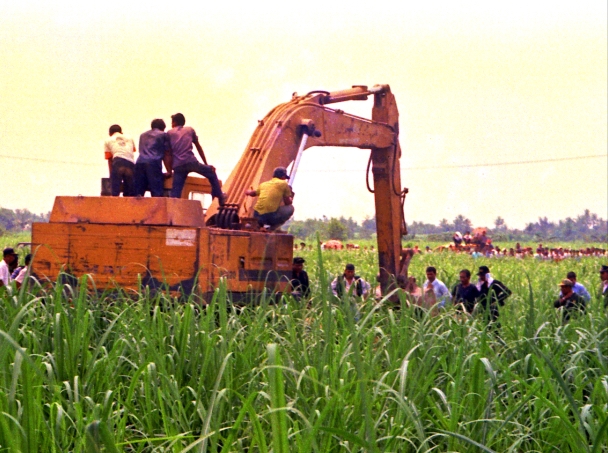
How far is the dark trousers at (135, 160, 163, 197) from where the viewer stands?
36.2 feet

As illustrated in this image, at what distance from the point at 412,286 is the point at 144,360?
7.92 metres

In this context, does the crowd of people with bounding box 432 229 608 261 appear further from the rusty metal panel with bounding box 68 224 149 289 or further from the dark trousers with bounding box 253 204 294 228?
the rusty metal panel with bounding box 68 224 149 289

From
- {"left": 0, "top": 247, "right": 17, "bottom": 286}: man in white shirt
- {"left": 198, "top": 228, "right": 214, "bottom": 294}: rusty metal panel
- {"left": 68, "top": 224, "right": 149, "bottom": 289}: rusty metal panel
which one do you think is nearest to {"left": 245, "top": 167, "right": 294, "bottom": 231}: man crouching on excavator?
{"left": 198, "top": 228, "right": 214, "bottom": 294}: rusty metal panel

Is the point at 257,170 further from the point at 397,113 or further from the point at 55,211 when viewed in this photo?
the point at 397,113

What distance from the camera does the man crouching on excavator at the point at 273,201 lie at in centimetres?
1155

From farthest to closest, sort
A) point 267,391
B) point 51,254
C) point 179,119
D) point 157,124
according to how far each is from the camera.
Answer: point 179,119, point 157,124, point 51,254, point 267,391

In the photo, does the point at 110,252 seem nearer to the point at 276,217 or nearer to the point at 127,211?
the point at 127,211

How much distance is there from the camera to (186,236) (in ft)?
32.6

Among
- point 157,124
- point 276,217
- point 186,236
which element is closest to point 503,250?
point 276,217

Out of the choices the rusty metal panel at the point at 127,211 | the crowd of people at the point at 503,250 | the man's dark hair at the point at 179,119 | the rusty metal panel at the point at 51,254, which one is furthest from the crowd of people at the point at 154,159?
the crowd of people at the point at 503,250

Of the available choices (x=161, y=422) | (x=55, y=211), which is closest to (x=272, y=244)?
(x=55, y=211)

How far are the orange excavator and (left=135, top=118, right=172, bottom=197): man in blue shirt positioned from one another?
1.88ft

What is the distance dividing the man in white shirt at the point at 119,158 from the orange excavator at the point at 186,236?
767 mm

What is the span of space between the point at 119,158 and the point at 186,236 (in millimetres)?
1640
